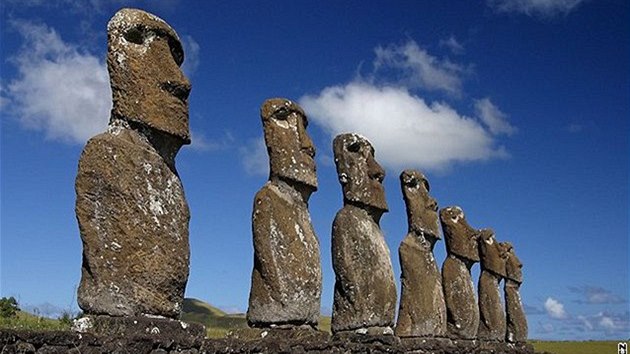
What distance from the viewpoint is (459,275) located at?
64.0 feet

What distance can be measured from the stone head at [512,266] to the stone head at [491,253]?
1630 millimetres

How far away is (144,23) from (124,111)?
1116mm

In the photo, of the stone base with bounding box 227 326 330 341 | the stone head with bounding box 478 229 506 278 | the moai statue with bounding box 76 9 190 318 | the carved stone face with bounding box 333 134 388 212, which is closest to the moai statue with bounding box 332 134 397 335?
the carved stone face with bounding box 333 134 388 212

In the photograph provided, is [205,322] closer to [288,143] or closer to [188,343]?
[288,143]

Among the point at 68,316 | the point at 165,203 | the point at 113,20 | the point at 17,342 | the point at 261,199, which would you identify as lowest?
the point at 17,342

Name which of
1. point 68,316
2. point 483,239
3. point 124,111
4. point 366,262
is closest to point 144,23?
point 124,111

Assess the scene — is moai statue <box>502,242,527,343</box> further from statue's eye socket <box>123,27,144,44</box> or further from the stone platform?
statue's eye socket <box>123,27,144,44</box>

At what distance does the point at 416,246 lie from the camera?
17.1 metres

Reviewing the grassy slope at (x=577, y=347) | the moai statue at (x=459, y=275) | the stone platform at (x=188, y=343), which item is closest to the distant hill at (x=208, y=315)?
the moai statue at (x=459, y=275)

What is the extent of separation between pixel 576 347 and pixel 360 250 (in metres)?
37.9

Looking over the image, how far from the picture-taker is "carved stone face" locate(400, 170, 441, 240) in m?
17.5

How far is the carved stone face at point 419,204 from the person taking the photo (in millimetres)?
17484

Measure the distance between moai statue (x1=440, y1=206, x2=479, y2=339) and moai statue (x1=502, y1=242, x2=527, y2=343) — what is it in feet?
12.4

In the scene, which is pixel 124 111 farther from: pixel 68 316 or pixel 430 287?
pixel 430 287
